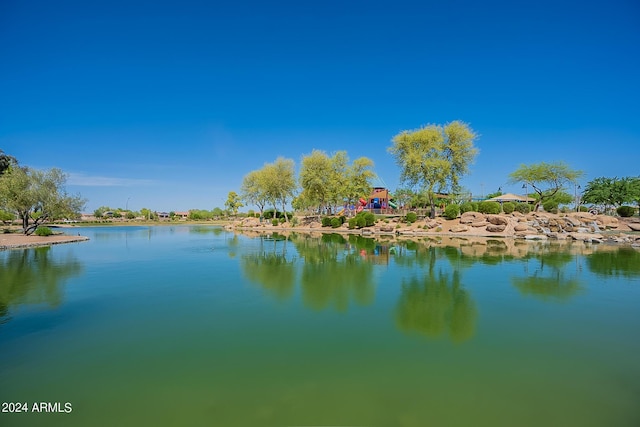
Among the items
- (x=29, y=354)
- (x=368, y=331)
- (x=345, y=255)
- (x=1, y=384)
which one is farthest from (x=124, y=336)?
(x=345, y=255)

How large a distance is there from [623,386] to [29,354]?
10451 millimetres

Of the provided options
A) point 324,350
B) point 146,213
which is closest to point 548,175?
point 324,350

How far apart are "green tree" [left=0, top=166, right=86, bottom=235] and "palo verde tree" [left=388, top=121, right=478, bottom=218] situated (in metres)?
37.3

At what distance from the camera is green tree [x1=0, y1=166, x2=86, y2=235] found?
28.4 m

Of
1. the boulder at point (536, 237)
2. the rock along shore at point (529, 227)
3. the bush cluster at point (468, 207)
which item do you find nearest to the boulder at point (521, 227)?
the rock along shore at point (529, 227)

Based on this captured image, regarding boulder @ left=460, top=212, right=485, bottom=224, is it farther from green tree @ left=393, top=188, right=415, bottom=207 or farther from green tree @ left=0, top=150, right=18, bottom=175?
green tree @ left=0, top=150, right=18, bottom=175

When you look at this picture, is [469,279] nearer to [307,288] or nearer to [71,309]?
[307,288]

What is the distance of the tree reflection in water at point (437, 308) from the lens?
729 cm

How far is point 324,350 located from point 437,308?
166 inches

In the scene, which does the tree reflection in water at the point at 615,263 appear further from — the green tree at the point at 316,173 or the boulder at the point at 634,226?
the green tree at the point at 316,173

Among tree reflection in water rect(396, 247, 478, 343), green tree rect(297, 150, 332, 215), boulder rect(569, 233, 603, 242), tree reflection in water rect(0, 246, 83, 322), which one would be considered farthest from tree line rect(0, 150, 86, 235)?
boulder rect(569, 233, 603, 242)

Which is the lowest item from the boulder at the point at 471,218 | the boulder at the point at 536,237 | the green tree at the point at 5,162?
the boulder at the point at 536,237

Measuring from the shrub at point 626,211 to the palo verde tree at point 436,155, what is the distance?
62.8 ft

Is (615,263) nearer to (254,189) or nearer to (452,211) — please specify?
(452,211)
